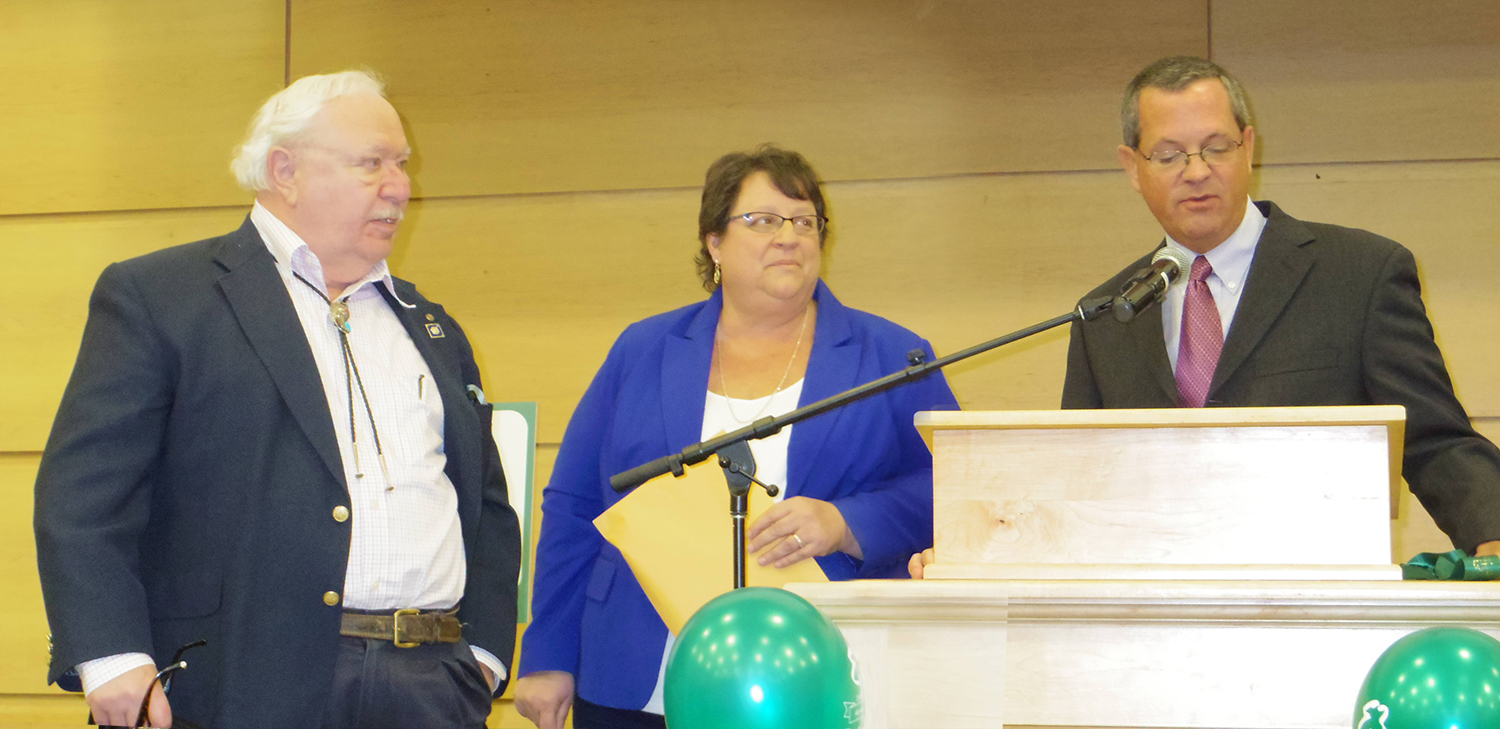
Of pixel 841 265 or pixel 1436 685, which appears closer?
pixel 1436 685

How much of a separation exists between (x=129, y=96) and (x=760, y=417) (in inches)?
105

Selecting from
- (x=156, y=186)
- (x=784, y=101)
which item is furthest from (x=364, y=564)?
(x=156, y=186)

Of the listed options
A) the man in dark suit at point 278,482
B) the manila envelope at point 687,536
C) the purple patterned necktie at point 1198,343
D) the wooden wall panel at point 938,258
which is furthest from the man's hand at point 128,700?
the wooden wall panel at point 938,258

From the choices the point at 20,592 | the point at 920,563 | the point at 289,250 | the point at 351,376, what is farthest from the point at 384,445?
the point at 20,592

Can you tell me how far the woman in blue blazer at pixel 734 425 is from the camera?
7.16 ft

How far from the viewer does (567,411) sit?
362cm

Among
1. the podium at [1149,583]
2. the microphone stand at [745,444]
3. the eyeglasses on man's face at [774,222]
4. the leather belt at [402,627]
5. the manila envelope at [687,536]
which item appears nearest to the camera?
the podium at [1149,583]

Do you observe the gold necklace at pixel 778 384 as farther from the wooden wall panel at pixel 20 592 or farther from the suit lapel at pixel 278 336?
the wooden wall panel at pixel 20 592

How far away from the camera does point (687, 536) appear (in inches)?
79.0

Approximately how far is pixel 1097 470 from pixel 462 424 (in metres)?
1.19

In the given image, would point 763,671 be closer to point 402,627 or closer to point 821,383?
point 402,627

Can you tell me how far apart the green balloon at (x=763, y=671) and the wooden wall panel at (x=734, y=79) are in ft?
8.26

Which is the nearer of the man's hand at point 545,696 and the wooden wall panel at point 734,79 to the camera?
the man's hand at point 545,696

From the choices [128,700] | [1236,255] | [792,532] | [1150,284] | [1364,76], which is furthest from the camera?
[1364,76]
